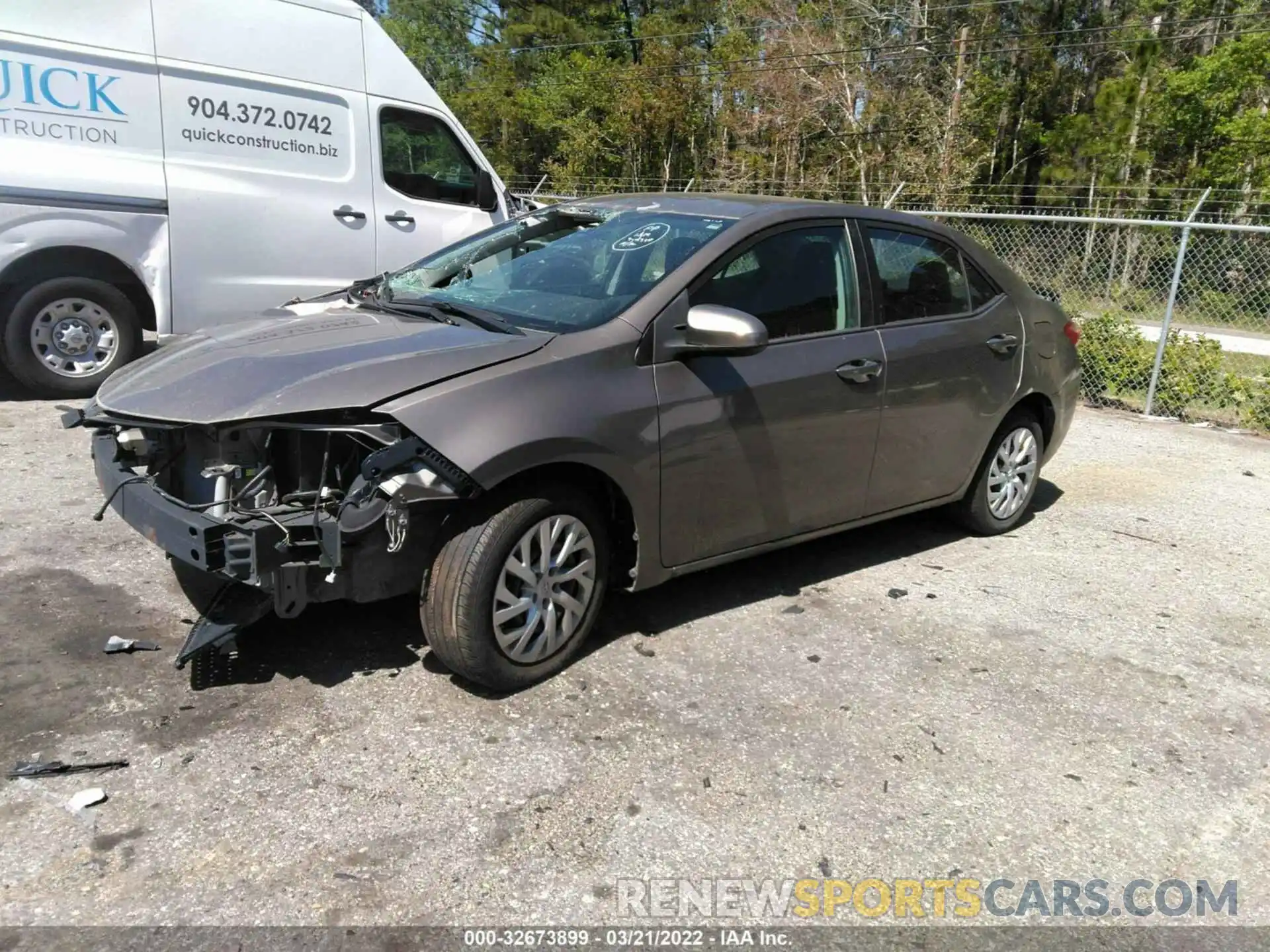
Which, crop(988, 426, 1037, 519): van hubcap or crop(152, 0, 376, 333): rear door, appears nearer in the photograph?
crop(988, 426, 1037, 519): van hubcap

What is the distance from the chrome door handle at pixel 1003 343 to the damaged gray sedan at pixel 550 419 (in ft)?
0.32

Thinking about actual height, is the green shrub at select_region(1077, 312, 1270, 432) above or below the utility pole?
below

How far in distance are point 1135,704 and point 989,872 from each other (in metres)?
1.35

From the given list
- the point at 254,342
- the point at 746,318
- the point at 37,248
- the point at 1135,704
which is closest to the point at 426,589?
the point at 254,342

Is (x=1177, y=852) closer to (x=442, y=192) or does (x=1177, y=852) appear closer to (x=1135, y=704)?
(x=1135, y=704)

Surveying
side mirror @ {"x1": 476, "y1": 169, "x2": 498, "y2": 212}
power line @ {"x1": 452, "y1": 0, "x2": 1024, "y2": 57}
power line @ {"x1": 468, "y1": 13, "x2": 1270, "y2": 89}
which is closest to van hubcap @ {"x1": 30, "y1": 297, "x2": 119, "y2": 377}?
side mirror @ {"x1": 476, "y1": 169, "x2": 498, "y2": 212}

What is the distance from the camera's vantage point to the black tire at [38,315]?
21.9 feet

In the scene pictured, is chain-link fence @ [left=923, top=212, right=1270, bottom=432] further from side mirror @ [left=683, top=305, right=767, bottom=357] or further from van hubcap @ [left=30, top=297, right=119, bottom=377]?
van hubcap @ [left=30, top=297, right=119, bottom=377]

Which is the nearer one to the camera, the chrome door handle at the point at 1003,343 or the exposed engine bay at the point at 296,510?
the exposed engine bay at the point at 296,510

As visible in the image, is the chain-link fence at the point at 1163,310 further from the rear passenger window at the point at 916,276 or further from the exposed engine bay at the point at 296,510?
the exposed engine bay at the point at 296,510

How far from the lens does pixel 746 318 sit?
11.9 ft

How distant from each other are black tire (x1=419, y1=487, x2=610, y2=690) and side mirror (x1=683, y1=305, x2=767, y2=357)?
0.75m

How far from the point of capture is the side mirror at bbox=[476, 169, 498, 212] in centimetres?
843

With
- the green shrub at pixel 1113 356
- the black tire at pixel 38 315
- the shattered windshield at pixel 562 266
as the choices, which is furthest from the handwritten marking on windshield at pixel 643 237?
the green shrub at pixel 1113 356
